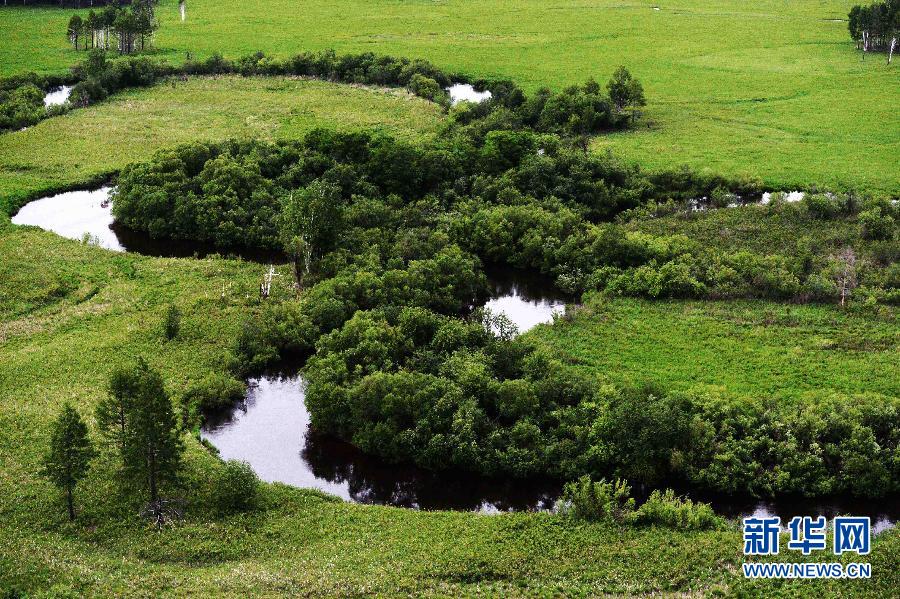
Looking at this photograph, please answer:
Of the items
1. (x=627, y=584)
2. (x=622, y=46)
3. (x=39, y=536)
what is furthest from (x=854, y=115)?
(x=39, y=536)

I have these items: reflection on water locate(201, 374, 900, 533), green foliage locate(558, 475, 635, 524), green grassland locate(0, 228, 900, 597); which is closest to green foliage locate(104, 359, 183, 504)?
green grassland locate(0, 228, 900, 597)

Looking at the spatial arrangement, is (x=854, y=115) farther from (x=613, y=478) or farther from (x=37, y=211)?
(x=37, y=211)

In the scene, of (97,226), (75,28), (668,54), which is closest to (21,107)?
(75,28)

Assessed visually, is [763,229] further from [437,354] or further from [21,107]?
[21,107]

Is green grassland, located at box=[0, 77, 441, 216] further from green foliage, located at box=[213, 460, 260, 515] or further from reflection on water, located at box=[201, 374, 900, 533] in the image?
green foliage, located at box=[213, 460, 260, 515]

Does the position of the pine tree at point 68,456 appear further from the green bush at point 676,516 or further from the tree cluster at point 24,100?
the tree cluster at point 24,100

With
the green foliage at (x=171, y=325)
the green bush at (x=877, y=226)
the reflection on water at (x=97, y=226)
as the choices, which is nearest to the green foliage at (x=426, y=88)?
the reflection on water at (x=97, y=226)
